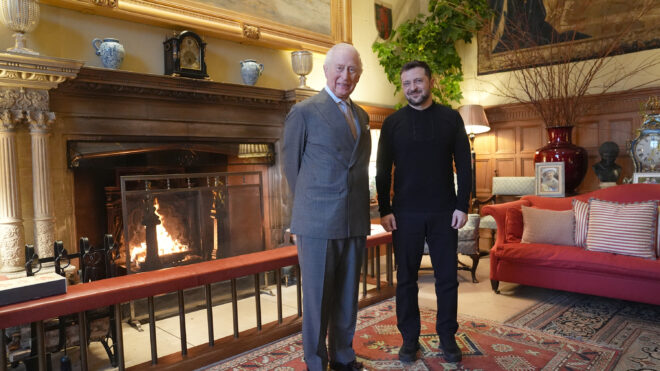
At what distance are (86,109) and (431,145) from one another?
2209mm

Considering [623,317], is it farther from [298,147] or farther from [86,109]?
[86,109]

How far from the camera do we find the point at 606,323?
2660mm

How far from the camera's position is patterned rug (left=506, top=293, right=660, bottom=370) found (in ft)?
7.25

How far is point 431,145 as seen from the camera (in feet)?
6.56

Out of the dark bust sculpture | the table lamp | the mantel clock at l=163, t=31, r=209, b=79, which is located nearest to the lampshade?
the table lamp

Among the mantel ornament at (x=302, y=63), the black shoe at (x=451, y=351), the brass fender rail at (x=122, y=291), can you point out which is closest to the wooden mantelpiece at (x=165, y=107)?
the mantel ornament at (x=302, y=63)

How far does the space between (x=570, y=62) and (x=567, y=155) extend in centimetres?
120

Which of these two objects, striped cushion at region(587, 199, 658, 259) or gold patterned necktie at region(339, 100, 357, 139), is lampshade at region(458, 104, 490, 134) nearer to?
striped cushion at region(587, 199, 658, 259)

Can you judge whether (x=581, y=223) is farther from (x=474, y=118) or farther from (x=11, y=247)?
(x=11, y=247)

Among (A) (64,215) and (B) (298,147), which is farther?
Answer: (A) (64,215)

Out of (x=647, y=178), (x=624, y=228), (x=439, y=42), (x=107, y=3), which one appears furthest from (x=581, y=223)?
(x=107, y=3)

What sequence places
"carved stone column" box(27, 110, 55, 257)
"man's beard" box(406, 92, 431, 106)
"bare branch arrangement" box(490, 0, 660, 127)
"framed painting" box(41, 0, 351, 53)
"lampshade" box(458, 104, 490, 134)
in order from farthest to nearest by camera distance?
1. "lampshade" box(458, 104, 490, 134)
2. "bare branch arrangement" box(490, 0, 660, 127)
3. "framed painting" box(41, 0, 351, 53)
4. "carved stone column" box(27, 110, 55, 257)
5. "man's beard" box(406, 92, 431, 106)

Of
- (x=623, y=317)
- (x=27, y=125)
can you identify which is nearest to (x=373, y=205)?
(x=623, y=317)

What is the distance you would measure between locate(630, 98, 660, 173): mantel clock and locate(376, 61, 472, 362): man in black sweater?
2.45 metres
